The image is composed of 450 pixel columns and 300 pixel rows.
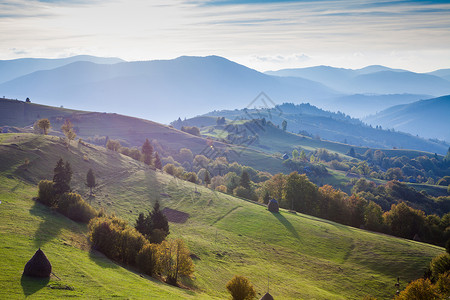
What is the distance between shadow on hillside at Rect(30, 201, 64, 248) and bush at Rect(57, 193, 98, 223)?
1.93m

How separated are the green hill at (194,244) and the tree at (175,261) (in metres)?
2.38

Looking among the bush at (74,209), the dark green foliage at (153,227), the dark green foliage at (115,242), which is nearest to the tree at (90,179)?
the bush at (74,209)

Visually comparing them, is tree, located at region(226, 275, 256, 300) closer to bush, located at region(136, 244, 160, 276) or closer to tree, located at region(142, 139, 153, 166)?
bush, located at region(136, 244, 160, 276)

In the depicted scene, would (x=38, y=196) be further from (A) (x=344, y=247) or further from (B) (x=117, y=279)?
(A) (x=344, y=247)

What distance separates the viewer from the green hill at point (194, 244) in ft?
131

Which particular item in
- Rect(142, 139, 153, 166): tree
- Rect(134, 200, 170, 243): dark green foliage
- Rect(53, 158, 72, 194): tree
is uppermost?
Rect(142, 139, 153, 166): tree

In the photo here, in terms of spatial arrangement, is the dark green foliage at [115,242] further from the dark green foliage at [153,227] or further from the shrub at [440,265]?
the shrub at [440,265]

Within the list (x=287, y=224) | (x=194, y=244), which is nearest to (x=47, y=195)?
(x=194, y=244)

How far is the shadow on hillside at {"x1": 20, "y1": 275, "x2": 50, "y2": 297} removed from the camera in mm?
31633

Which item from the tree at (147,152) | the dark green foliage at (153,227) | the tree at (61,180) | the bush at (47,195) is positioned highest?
the tree at (147,152)

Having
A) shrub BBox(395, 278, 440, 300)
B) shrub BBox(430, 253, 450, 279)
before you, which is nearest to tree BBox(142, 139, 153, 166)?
shrub BBox(430, 253, 450, 279)

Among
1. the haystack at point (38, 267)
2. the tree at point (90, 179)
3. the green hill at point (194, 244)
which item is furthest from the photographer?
the tree at point (90, 179)

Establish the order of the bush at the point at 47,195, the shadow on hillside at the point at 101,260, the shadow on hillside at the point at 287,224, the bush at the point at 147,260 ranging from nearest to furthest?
the shadow on hillside at the point at 101,260
the bush at the point at 147,260
the bush at the point at 47,195
the shadow on hillside at the point at 287,224

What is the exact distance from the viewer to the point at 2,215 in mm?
50188
